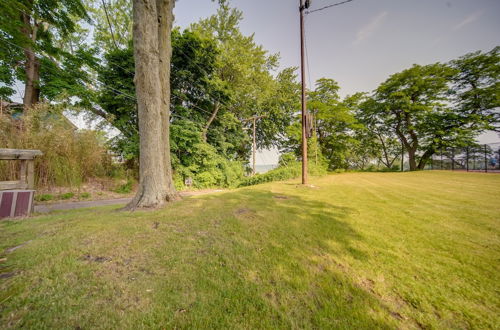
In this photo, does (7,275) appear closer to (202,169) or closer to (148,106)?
(148,106)

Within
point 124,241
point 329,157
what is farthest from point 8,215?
point 329,157

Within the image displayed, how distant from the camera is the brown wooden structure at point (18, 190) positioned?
3.59m

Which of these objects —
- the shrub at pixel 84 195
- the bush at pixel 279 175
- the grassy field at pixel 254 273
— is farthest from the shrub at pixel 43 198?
the bush at pixel 279 175

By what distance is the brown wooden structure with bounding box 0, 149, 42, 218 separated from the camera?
3.59 meters

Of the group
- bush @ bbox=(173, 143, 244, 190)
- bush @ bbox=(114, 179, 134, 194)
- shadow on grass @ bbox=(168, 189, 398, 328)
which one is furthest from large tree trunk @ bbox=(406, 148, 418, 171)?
bush @ bbox=(114, 179, 134, 194)

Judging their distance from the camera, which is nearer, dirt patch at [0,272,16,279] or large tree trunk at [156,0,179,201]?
dirt patch at [0,272,16,279]

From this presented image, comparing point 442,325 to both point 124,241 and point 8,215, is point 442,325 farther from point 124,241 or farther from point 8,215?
point 8,215

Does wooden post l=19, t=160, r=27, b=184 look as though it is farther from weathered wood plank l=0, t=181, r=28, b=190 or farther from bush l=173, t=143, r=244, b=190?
bush l=173, t=143, r=244, b=190

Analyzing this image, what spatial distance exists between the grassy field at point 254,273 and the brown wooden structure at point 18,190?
122 cm

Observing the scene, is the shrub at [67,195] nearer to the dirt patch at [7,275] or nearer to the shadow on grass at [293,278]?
the dirt patch at [7,275]

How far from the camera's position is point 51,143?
565cm

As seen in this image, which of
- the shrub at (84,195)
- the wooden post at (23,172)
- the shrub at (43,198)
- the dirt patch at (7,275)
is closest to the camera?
the dirt patch at (7,275)

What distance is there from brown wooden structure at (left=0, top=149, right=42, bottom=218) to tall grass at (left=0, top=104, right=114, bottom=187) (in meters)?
1.92

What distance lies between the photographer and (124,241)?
2.29 metres
